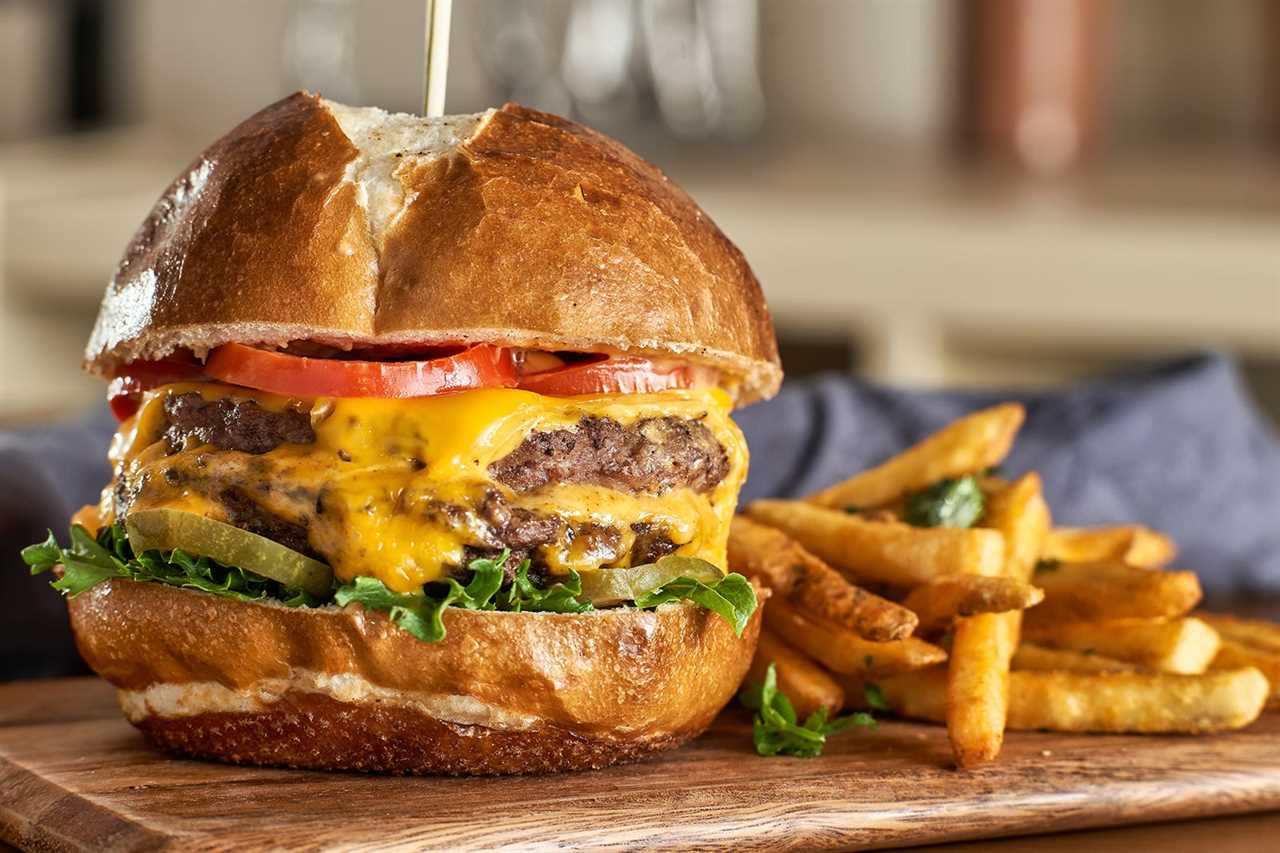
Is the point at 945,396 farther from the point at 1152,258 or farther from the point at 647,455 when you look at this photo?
the point at 1152,258

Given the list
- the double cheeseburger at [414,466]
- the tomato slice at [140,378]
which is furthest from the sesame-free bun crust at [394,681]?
the tomato slice at [140,378]

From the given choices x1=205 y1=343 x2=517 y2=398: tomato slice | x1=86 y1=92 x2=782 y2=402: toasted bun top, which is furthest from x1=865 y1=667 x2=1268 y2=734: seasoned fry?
x1=205 y1=343 x2=517 y2=398: tomato slice

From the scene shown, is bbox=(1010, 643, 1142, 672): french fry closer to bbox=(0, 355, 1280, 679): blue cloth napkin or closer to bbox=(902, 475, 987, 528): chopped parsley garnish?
bbox=(902, 475, 987, 528): chopped parsley garnish

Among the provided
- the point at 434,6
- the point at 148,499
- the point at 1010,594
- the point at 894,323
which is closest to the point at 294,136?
the point at 434,6

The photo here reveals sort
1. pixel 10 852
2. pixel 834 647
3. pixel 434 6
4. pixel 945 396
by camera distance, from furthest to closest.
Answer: pixel 945 396 → pixel 834 647 → pixel 434 6 → pixel 10 852

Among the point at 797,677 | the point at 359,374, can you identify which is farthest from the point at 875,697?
the point at 359,374

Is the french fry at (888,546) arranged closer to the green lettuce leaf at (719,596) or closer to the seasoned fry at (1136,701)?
the seasoned fry at (1136,701)
